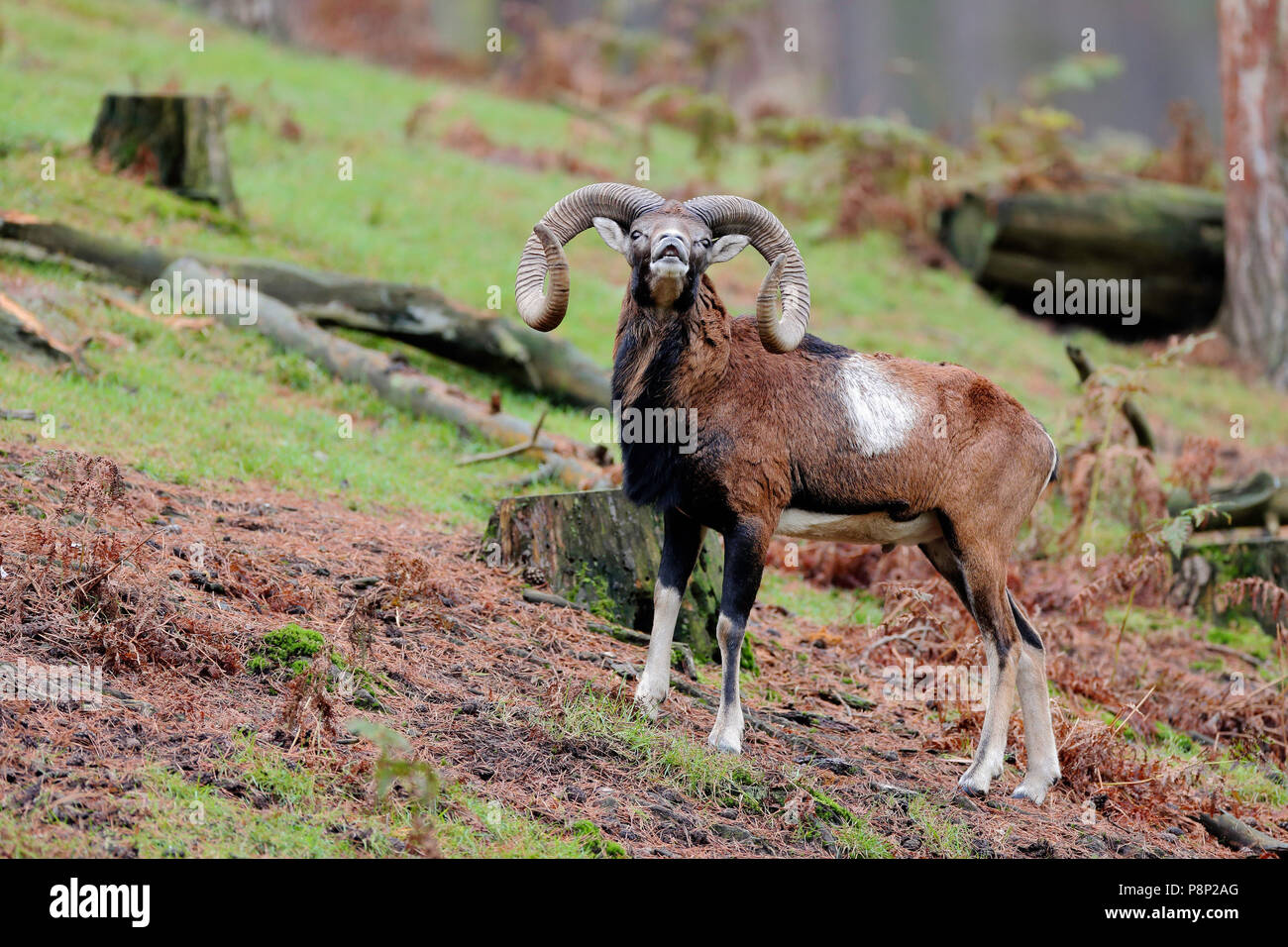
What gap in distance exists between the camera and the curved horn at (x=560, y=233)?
→ 7.41m

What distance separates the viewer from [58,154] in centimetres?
1488

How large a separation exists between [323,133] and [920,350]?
9881 mm

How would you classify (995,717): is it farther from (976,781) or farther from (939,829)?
(939,829)

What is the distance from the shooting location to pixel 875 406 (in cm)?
753

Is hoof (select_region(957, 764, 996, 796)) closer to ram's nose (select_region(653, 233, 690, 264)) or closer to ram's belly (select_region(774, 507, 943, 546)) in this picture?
ram's belly (select_region(774, 507, 943, 546))

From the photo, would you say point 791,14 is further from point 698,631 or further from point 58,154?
point 698,631

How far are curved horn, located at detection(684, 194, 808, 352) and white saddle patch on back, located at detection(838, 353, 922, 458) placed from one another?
465 millimetres

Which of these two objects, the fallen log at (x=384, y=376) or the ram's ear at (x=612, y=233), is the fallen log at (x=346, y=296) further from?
the ram's ear at (x=612, y=233)

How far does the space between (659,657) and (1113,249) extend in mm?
15235

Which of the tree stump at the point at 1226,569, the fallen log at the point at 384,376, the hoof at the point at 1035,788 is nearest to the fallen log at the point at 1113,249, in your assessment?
the tree stump at the point at 1226,569

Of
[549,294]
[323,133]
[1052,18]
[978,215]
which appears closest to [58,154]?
[323,133]

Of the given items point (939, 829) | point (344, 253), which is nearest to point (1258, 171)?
point (344, 253)

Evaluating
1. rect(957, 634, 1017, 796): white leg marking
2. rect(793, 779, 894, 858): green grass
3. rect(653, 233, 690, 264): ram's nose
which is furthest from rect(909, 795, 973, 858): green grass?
rect(653, 233, 690, 264): ram's nose

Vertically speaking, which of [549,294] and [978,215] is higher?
[978,215]
